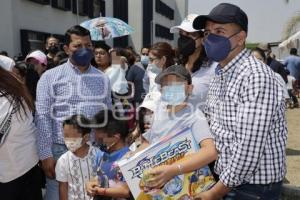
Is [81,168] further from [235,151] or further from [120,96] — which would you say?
[120,96]

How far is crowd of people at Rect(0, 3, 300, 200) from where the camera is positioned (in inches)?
82.6

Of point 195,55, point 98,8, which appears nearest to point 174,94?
point 195,55

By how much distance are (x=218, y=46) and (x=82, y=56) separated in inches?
61.9

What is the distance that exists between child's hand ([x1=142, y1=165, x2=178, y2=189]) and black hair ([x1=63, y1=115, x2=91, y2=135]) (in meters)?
1.20

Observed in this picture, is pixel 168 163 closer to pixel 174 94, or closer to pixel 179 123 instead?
Answer: pixel 179 123

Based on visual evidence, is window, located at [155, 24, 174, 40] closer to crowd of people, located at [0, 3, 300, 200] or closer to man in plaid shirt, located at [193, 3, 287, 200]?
crowd of people, located at [0, 3, 300, 200]

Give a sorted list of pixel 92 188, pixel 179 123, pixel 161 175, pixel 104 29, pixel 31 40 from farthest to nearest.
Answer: pixel 31 40 → pixel 104 29 → pixel 92 188 → pixel 179 123 → pixel 161 175

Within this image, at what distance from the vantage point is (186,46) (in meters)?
3.54

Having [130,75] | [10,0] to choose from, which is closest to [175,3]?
[10,0]

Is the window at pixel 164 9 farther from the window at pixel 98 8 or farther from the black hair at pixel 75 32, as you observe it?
the black hair at pixel 75 32

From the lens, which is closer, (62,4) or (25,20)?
(25,20)

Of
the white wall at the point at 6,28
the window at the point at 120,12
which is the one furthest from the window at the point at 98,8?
the white wall at the point at 6,28

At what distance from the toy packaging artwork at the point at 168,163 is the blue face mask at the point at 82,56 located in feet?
4.60

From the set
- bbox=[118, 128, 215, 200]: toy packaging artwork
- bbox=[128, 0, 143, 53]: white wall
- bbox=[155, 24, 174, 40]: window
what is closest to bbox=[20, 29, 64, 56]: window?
bbox=[118, 128, 215, 200]: toy packaging artwork
